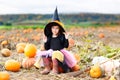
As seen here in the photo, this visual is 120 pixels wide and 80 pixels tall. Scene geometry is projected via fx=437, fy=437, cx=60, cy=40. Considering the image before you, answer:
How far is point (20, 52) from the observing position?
24.4 feet

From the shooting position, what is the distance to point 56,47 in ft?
18.3

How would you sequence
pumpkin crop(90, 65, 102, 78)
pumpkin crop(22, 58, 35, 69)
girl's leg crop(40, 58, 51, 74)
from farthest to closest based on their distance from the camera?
1. pumpkin crop(22, 58, 35, 69)
2. girl's leg crop(40, 58, 51, 74)
3. pumpkin crop(90, 65, 102, 78)

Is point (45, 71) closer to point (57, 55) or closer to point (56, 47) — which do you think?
point (57, 55)

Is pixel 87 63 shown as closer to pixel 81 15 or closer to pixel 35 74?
pixel 35 74

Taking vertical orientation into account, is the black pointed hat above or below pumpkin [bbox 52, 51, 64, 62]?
above

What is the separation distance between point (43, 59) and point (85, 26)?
10695 millimetres

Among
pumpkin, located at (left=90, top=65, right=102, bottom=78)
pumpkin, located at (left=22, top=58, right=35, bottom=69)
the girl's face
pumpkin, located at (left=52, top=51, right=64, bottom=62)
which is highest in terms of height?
the girl's face

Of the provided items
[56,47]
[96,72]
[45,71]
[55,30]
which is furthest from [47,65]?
[96,72]

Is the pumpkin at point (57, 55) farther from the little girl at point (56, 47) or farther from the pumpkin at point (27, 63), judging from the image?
the pumpkin at point (27, 63)

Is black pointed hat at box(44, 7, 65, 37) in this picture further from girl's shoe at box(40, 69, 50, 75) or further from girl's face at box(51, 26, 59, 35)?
girl's shoe at box(40, 69, 50, 75)

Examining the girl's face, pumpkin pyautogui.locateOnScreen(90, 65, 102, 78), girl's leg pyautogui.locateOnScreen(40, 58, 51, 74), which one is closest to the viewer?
pumpkin pyautogui.locateOnScreen(90, 65, 102, 78)

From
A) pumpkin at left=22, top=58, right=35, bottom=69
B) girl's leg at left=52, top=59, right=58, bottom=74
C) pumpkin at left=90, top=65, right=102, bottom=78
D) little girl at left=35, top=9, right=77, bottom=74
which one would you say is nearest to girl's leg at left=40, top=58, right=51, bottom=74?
little girl at left=35, top=9, right=77, bottom=74

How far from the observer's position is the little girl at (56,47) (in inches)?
218

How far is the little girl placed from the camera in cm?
554
